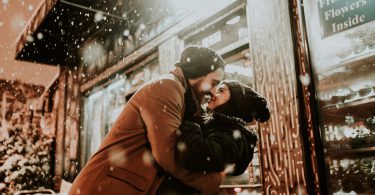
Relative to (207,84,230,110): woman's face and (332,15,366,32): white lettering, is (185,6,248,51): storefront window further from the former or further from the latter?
(207,84,230,110): woman's face

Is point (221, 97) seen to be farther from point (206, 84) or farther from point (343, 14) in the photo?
point (343, 14)

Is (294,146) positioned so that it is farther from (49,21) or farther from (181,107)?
(49,21)

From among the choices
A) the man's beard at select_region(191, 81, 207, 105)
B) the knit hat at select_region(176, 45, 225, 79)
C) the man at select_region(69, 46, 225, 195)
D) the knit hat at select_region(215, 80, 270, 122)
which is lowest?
the man at select_region(69, 46, 225, 195)

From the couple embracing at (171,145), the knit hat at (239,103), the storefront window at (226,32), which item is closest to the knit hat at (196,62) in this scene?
the couple embracing at (171,145)

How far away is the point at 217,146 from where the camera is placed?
1833 mm

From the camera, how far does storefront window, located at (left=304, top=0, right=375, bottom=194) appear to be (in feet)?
11.4

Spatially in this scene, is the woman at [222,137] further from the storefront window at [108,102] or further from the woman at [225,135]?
the storefront window at [108,102]

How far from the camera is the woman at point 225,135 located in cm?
181

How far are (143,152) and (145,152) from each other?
0.01m

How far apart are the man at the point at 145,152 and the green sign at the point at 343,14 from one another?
2.43 metres

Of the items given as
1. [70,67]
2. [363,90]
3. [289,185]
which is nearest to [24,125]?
[70,67]

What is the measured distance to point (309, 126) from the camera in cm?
388

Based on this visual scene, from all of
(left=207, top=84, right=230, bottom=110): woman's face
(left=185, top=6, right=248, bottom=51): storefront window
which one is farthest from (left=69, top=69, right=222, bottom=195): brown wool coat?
(left=185, top=6, right=248, bottom=51): storefront window

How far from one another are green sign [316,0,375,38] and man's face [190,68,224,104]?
196 cm
